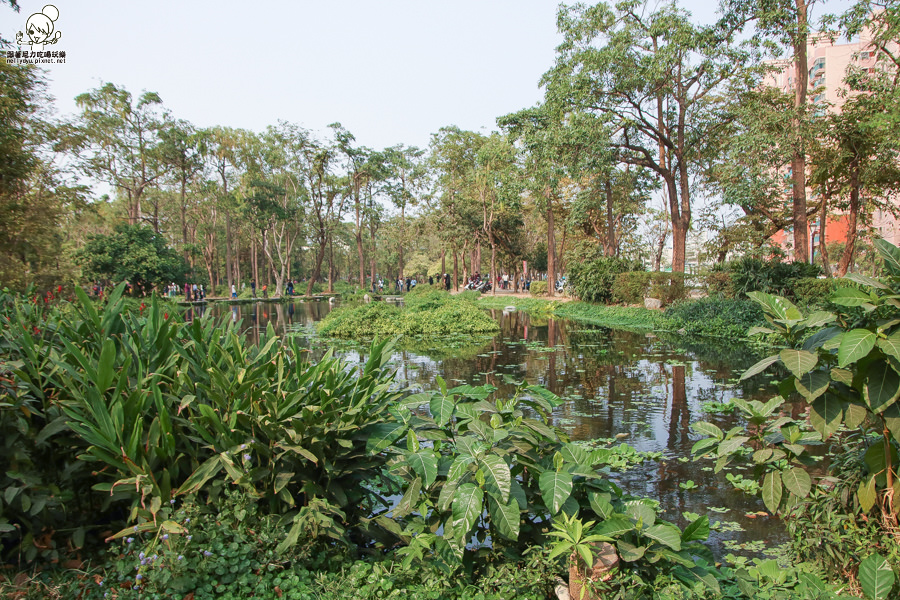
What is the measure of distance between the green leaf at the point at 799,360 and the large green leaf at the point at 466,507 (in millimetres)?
1324

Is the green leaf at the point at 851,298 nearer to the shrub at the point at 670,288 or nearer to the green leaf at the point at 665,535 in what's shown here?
the green leaf at the point at 665,535

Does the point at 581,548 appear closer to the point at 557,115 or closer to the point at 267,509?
the point at 267,509

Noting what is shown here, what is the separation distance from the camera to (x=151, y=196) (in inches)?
1524

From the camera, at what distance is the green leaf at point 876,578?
1.70 m

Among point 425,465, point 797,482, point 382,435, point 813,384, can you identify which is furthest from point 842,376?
point 382,435

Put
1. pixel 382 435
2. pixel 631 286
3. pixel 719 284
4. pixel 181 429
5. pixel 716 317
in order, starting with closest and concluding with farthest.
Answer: pixel 382 435 → pixel 181 429 → pixel 716 317 → pixel 719 284 → pixel 631 286

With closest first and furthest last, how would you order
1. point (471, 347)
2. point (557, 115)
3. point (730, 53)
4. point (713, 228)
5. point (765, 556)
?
1. point (765, 556)
2. point (471, 347)
3. point (730, 53)
4. point (557, 115)
5. point (713, 228)

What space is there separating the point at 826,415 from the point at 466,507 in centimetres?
155

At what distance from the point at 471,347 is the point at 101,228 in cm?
4520

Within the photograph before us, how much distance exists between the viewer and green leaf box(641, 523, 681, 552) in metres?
1.85

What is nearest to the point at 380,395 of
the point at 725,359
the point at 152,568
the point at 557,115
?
the point at 152,568

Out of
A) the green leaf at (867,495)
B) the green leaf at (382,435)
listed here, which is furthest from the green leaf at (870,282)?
the green leaf at (382,435)

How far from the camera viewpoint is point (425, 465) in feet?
6.80

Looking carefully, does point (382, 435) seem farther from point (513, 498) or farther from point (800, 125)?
point (800, 125)
